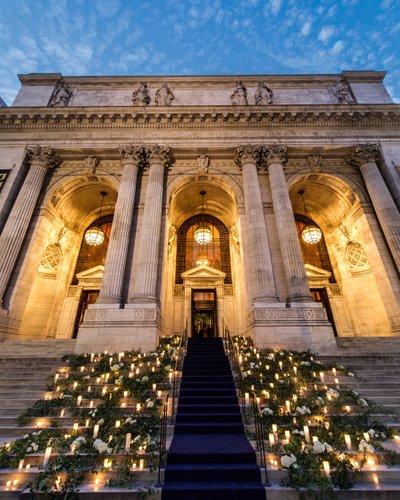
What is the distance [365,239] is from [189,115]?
12.3 m

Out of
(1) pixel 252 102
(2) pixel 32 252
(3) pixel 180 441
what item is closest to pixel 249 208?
(1) pixel 252 102

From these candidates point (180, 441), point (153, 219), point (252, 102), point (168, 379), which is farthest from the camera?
point (252, 102)

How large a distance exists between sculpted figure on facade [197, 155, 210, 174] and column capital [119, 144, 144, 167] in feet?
11.1

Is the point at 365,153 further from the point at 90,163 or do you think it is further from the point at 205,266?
the point at 90,163

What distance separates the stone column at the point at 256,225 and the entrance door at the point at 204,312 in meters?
5.64

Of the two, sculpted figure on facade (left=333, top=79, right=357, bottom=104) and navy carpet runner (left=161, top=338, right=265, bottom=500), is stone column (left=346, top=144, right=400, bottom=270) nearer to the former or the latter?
sculpted figure on facade (left=333, top=79, right=357, bottom=104)

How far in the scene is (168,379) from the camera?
21.7 feet

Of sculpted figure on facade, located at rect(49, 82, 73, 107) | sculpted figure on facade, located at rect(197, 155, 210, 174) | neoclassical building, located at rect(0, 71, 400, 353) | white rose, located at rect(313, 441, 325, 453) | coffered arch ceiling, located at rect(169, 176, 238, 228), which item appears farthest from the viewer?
sculpted figure on facade, located at rect(49, 82, 73, 107)

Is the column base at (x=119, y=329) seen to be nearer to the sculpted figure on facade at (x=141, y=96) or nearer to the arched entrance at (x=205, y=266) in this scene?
the arched entrance at (x=205, y=266)

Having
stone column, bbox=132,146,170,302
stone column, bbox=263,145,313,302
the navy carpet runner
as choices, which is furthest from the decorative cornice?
the navy carpet runner

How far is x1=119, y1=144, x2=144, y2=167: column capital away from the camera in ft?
44.4

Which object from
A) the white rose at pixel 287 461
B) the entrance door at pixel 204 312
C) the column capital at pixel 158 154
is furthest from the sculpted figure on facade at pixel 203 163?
the white rose at pixel 287 461

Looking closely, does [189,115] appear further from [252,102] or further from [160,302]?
[160,302]

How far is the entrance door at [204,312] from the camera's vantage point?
621 inches
